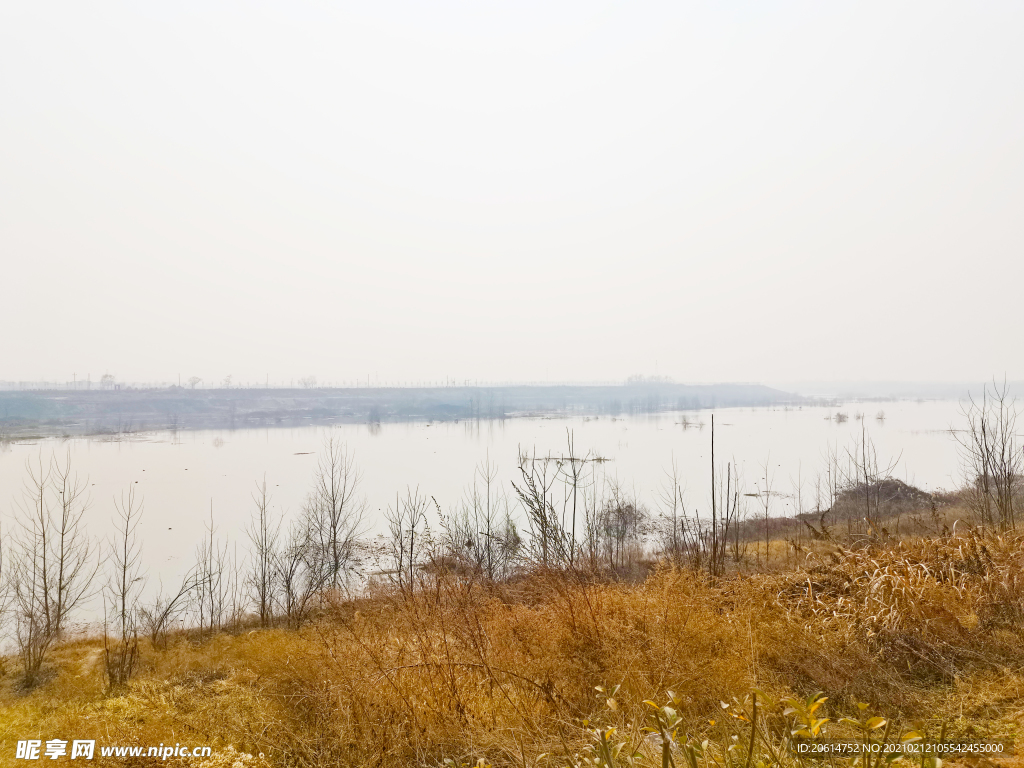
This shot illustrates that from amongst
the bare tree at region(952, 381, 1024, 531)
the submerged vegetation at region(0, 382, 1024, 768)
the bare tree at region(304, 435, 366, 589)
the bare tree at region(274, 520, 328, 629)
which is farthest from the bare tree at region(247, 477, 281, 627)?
the bare tree at region(952, 381, 1024, 531)

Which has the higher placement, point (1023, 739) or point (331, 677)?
point (1023, 739)

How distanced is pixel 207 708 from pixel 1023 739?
5.59 metres

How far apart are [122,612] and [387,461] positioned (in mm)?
28916

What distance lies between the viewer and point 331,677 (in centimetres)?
425

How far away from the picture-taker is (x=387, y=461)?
129 feet

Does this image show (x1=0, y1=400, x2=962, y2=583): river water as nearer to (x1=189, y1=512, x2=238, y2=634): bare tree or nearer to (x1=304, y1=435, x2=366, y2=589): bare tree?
(x1=189, y1=512, x2=238, y2=634): bare tree

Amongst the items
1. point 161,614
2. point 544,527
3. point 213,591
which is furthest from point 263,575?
point 544,527

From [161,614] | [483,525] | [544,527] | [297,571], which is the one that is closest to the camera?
[544,527]

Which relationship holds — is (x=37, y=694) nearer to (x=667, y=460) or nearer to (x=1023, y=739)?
(x=1023, y=739)

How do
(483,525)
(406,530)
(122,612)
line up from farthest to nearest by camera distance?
(483,525) → (406,530) → (122,612)

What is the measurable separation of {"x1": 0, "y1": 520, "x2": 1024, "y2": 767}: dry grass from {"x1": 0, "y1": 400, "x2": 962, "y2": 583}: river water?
7.27 m

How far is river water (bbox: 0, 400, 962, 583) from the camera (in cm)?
2461

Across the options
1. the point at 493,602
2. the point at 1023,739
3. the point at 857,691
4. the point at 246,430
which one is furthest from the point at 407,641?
the point at 246,430

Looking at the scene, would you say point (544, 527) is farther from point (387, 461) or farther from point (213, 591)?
point (387, 461)
